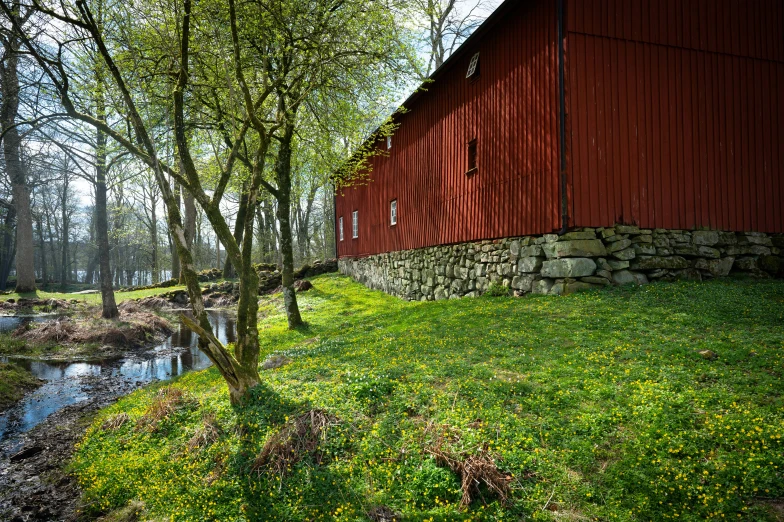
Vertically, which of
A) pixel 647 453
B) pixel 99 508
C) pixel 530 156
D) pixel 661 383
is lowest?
pixel 99 508

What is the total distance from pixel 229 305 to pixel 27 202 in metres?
11.3

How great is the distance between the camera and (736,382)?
523 cm

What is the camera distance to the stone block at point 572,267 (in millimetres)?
9969

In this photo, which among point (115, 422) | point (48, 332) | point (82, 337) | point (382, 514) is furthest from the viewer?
point (82, 337)

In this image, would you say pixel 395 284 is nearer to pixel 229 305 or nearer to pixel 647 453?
pixel 229 305

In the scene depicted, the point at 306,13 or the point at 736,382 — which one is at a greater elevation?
the point at 306,13

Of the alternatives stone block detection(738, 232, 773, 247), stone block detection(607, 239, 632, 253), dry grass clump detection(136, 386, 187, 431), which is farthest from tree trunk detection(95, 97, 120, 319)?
stone block detection(738, 232, 773, 247)

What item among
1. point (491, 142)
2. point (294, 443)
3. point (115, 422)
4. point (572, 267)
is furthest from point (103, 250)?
point (572, 267)

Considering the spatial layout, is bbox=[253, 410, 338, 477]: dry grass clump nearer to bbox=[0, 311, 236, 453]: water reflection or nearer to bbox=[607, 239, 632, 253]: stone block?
bbox=[0, 311, 236, 453]: water reflection

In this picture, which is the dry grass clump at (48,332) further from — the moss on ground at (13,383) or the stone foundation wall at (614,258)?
the stone foundation wall at (614,258)

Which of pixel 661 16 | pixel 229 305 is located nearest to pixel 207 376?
pixel 661 16

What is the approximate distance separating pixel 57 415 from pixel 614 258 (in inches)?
458

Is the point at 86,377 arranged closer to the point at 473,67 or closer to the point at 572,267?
the point at 572,267

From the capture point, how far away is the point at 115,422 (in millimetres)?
6848
